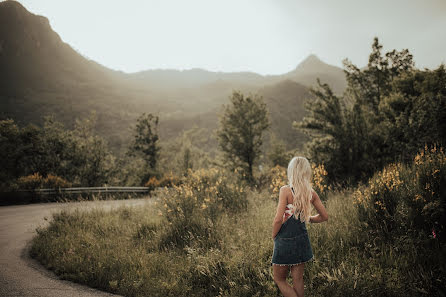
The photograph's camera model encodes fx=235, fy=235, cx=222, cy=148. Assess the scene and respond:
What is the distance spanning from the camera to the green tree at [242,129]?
2397 centimetres

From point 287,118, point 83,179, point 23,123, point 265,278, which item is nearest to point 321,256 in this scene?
point 265,278

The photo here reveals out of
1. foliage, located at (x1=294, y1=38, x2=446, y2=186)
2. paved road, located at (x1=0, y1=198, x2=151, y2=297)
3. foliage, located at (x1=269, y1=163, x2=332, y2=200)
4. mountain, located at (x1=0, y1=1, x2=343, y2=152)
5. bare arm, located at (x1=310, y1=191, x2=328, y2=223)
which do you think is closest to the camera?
bare arm, located at (x1=310, y1=191, x2=328, y2=223)

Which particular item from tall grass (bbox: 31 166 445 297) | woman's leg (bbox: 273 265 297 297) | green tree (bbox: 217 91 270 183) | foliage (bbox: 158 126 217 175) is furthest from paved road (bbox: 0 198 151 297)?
green tree (bbox: 217 91 270 183)

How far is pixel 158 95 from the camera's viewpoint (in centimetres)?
15662

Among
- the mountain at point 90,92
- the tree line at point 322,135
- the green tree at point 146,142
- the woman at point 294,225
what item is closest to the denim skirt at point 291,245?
the woman at point 294,225

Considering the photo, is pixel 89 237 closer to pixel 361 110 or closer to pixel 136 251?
pixel 136 251

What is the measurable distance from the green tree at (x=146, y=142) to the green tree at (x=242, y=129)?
9247 mm

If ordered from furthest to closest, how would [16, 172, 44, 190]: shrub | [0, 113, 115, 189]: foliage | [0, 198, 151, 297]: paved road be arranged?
[0, 113, 115, 189]: foliage → [16, 172, 44, 190]: shrub → [0, 198, 151, 297]: paved road

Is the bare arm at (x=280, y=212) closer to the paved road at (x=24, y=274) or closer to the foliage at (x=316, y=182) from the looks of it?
the foliage at (x=316, y=182)

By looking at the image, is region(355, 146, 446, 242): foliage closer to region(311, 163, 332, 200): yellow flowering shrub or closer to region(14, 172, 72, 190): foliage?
region(311, 163, 332, 200): yellow flowering shrub

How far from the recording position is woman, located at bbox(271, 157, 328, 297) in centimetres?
274

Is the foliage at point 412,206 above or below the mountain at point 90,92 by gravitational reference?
below

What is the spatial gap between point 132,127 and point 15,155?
39.1 ft

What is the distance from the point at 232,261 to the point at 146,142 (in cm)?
2677
